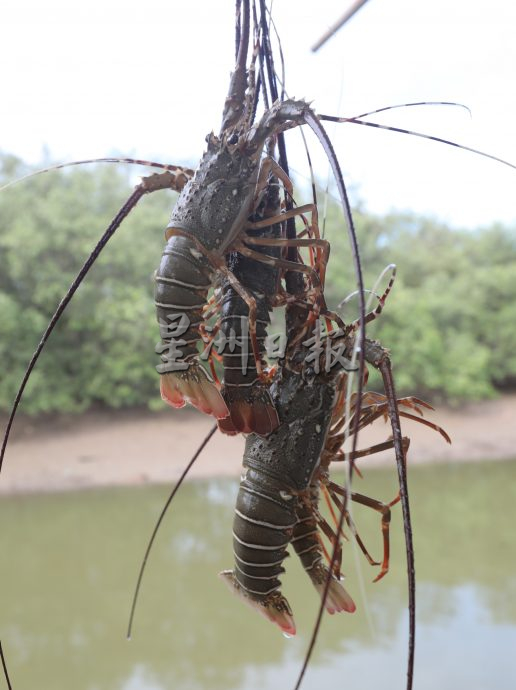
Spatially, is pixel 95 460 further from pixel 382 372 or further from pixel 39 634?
pixel 382 372

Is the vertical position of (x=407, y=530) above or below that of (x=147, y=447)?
above

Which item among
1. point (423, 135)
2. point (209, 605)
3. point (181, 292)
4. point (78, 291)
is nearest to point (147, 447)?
point (78, 291)

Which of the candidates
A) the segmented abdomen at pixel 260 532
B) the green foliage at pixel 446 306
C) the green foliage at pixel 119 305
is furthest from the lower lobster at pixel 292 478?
the green foliage at pixel 446 306

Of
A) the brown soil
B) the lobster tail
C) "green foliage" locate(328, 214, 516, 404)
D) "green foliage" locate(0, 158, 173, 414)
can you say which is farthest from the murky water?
the lobster tail

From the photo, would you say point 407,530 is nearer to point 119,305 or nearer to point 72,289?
point 72,289

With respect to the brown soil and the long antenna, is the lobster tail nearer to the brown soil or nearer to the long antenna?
the long antenna

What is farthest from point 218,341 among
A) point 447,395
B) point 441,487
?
point 447,395
